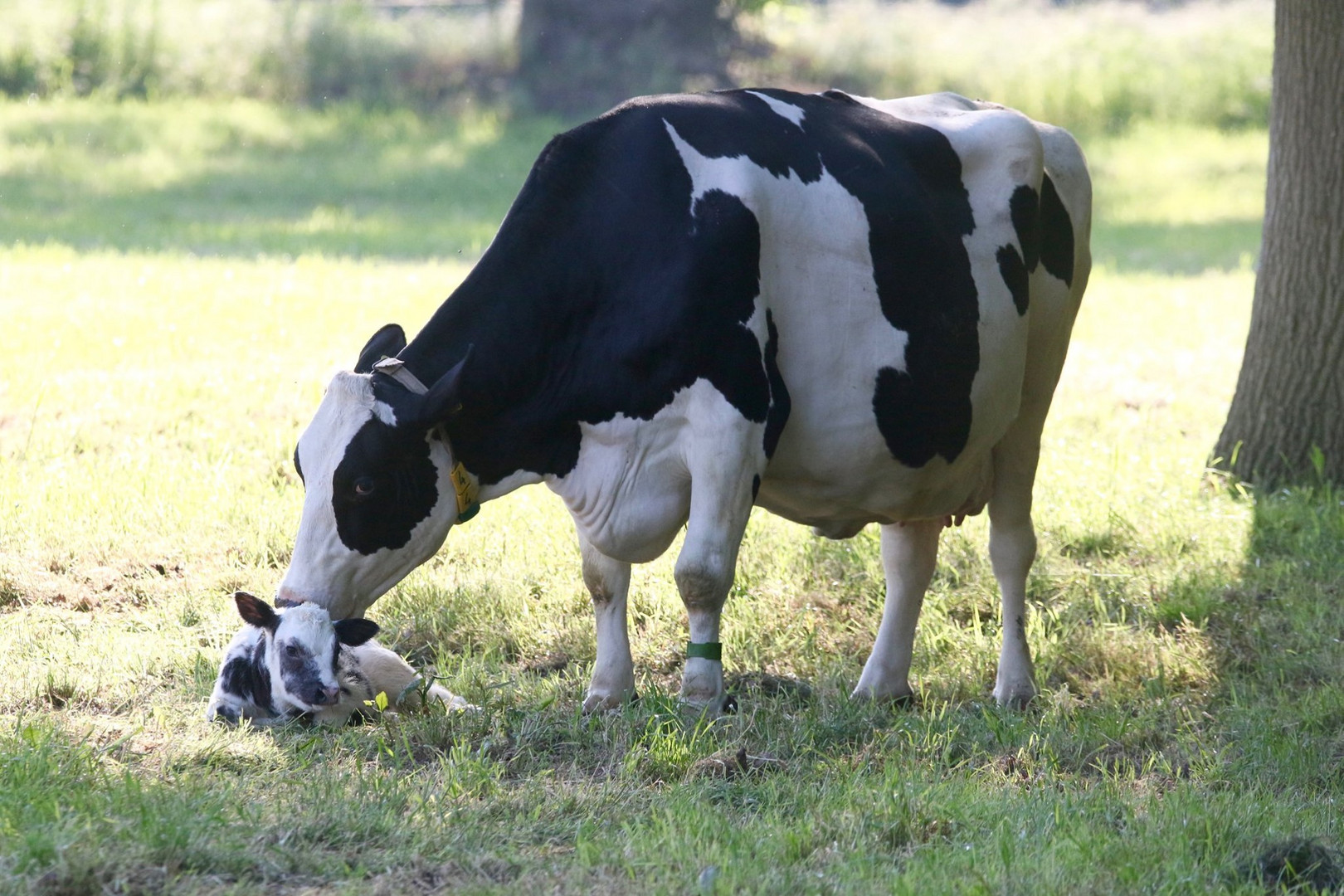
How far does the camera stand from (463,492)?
4.68m

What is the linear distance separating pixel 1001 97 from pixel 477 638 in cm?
1974

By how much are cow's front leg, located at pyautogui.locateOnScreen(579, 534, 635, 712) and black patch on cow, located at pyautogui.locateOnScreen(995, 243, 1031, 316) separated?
1.61 metres

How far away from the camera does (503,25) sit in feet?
81.6

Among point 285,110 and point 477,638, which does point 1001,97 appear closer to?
point 285,110

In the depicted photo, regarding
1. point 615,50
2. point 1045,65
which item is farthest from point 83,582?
point 1045,65

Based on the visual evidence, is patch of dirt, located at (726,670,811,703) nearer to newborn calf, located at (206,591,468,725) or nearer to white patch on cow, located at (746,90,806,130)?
newborn calf, located at (206,591,468,725)

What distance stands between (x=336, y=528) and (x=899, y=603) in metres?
2.14

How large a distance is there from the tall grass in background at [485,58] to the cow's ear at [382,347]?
58.6 feet

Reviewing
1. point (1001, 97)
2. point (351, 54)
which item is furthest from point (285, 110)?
point (1001, 97)

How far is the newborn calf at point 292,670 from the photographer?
446 cm

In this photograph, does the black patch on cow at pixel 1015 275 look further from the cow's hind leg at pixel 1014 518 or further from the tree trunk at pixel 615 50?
the tree trunk at pixel 615 50

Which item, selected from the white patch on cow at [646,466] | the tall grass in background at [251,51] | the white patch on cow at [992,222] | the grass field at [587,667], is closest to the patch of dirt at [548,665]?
the grass field at [587,667]

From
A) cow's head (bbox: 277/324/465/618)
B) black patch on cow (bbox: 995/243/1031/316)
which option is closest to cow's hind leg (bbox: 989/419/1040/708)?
black patch on cow (bbox: 995/243/1031/316)

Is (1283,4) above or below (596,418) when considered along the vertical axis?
above
